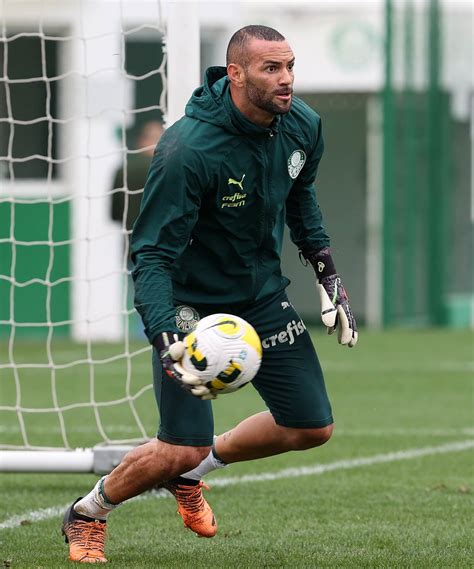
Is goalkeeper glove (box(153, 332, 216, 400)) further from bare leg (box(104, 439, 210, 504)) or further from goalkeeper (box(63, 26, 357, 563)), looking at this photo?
bare leg (box(104, 439, 210, 504))

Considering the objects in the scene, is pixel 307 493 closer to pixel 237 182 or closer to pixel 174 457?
pixel 174 457

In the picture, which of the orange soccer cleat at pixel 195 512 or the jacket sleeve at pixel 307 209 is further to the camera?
the orange soccer cleat at pixel 195 512

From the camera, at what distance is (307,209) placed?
5914mm

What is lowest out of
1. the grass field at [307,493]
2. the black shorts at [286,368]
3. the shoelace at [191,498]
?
the grass field at [307,493]

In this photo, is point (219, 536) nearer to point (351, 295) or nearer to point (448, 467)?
point (448, 467)

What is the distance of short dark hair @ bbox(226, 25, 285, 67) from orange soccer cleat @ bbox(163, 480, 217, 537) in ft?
5.99

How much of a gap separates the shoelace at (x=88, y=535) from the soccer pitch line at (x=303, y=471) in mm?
821

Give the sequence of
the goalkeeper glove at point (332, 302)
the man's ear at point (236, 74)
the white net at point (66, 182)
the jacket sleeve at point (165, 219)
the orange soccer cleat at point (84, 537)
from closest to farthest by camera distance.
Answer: the jacket sleeve at point (165, 219)
the man's ear at point (236, 74)
the orange soccer cleat at point (84, 537)
the goalkeeper glove at point (332, 302)
the white net at point (66, 182)

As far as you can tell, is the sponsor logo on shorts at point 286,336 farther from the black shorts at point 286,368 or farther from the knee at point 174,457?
the knee at point 174,457

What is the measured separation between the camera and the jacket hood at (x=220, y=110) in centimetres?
535

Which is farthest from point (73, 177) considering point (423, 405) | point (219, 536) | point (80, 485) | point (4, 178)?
point (219, 536)

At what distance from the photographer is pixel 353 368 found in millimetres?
13961

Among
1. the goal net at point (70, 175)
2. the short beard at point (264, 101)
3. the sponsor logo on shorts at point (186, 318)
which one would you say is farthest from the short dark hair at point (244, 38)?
the goal net at point (70, 175)

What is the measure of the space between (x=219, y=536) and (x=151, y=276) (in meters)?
1.58
